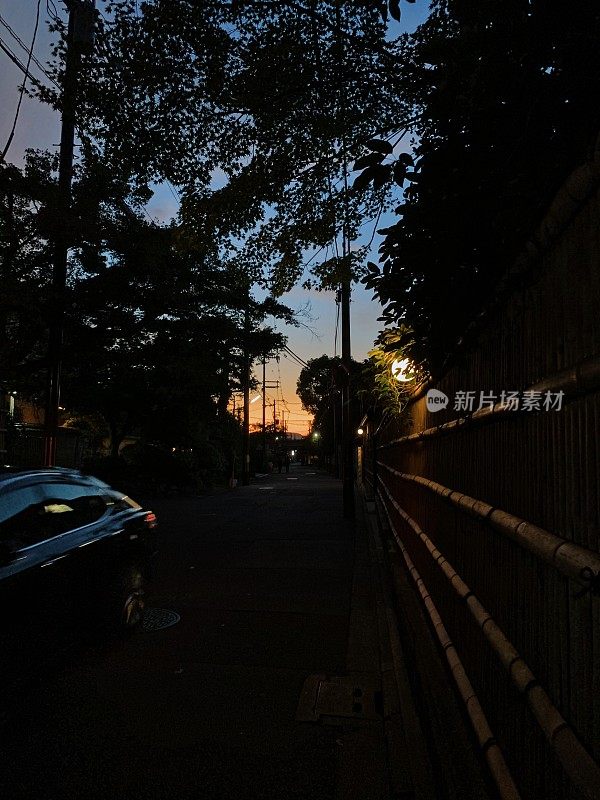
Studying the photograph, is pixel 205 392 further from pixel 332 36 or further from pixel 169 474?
pixel 332 36

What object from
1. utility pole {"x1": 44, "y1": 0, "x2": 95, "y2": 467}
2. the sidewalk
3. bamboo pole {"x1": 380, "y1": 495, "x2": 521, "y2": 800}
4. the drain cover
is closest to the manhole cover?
the sidewalk

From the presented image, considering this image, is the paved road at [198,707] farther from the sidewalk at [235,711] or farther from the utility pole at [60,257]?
the utility pole at [60,257]

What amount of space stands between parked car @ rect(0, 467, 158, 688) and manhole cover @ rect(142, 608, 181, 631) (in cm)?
39

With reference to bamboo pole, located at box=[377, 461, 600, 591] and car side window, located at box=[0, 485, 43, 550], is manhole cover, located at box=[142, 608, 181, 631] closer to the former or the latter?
car side window, located at box=[0, 485, 43, 550]

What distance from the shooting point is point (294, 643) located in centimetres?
534

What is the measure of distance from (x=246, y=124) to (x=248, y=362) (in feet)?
48.9

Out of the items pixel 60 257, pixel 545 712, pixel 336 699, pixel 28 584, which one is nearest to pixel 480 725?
pixel 545 712

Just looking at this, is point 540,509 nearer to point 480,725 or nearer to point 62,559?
point 480,725

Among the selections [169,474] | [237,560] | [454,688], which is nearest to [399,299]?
[454,688]

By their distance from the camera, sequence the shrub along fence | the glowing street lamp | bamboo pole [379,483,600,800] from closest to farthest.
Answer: bamboo pole [379,483,600,800] < the shrub along fence < the glowing street lamp

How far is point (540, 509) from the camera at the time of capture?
1934mm

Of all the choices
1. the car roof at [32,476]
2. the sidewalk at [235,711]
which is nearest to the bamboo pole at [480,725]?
the sidewalk at [235,711]

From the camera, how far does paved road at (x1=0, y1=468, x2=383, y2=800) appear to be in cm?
303

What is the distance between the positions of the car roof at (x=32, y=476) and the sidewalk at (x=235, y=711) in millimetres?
1536
